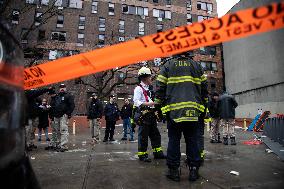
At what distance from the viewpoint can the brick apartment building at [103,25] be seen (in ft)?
119

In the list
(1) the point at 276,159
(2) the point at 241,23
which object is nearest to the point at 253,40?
(1) the point at 276,159

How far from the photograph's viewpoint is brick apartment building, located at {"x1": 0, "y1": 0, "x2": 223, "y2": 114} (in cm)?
3612

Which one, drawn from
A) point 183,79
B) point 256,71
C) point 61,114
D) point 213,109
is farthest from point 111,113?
point 256,71

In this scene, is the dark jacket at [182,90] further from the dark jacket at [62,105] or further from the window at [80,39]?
the window at [80,39]

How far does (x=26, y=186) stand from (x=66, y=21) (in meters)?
39.2

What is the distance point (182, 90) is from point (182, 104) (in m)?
0.21

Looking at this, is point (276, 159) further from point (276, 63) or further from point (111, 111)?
point (276, 63)

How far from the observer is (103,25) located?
39344 millimetres

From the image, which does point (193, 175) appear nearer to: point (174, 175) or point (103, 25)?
point (174, 175)

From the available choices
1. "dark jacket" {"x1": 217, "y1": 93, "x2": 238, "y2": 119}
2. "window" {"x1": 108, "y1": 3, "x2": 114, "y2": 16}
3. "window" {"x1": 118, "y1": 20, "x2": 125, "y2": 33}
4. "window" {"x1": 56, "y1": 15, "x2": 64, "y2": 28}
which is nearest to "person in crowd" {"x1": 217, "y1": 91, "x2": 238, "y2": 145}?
"dark jacket" {"x1": 217, "y1": 93, "x2": 238, "y2": 119}

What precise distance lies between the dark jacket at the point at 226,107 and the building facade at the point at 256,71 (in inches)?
589

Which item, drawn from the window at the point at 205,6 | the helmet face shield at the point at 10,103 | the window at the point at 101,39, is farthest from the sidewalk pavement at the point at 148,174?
the window at the point at 205,6

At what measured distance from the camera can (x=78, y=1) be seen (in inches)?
1526

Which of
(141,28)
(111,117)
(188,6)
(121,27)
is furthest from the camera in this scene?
(188,6)
